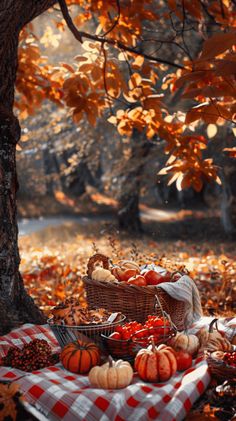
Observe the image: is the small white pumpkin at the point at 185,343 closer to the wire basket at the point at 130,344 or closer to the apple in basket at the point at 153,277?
the wire basket at the point at 130,344

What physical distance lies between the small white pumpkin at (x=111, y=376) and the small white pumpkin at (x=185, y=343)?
1.54 ft

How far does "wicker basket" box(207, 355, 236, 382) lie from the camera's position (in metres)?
3.39

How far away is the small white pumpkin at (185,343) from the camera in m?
3.60

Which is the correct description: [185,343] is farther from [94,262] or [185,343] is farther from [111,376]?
[94,262]

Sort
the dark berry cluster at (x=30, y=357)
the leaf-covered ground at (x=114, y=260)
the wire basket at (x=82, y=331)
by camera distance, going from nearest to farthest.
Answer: the dark berry cluster at (x=30, y=357), the wire basket at (x=82, y=331), the leaf-covered ground at (x=114, y=260)

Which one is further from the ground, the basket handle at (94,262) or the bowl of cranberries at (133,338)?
the basket handle at (94,262)

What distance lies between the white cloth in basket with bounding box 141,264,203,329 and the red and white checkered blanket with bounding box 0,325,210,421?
0.85 m

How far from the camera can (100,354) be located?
12.2 ft

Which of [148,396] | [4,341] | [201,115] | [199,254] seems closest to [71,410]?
[148,396]

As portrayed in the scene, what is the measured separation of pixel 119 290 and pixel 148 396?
1239 millimetres

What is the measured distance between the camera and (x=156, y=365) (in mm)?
3273

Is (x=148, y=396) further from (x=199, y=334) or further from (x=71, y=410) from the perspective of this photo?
(x=199, y=334)

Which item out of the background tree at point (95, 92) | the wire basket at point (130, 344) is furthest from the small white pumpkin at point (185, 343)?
the background tree at point (95, 92)

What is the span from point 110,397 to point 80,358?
49 centimetres
